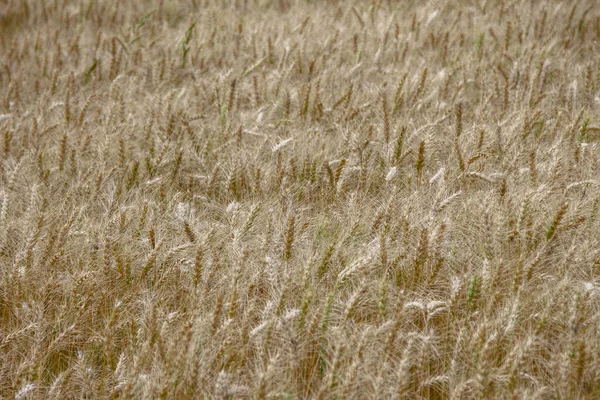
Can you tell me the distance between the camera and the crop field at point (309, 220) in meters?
1.59

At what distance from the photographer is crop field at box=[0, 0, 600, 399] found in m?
1.59

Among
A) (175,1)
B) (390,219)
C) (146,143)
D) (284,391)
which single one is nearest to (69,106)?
(146,143)

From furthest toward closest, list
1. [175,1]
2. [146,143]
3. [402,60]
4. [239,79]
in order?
[175,1] < [402,60] < [239,79] < [146,143]

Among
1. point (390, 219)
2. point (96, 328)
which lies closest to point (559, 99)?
point (390, 219)

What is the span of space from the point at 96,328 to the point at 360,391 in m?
0.97

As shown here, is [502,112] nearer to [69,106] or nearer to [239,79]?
[239,79]

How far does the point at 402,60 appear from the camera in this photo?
12.5 ft

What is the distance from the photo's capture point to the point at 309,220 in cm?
224

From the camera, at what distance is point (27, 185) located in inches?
→ 102

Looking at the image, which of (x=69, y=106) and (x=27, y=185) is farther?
(x=69, y=106)

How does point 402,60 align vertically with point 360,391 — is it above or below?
above

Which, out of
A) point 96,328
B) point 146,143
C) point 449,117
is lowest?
point 96,328

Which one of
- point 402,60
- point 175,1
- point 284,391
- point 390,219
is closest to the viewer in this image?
point 284,391

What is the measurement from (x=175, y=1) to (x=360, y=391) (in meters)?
4.93
